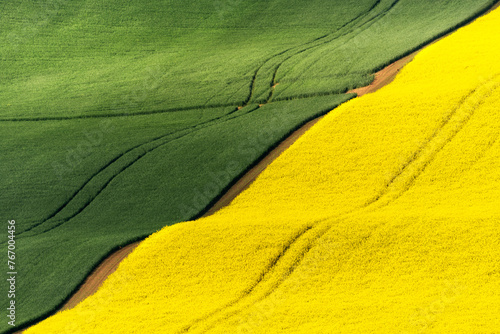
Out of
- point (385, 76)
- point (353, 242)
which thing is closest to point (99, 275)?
point (353, 242)

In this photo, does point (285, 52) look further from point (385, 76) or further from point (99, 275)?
point (99, 275)

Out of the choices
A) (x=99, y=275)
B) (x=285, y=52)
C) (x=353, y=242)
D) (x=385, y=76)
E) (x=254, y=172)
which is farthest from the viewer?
(x=285, y=52)

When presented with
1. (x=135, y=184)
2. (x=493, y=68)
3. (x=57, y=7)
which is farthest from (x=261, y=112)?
(x=57, y=7)

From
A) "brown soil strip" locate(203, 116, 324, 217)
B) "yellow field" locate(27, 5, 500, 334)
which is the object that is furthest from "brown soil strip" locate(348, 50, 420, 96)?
"brown soil strip" locate(203, 116, 324, 217)

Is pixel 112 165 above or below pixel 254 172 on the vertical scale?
above

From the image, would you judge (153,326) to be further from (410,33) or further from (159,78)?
(410,33)

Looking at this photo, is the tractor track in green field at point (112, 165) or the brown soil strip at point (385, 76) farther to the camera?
the brown soil strip at point (385, 76)

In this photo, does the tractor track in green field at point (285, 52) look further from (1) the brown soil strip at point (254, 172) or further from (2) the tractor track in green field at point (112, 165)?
(1) the brown soil strip at point (254, 172)

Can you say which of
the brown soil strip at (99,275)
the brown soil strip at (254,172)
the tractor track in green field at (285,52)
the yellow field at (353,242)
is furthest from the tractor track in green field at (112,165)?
the yellow field at (353,242)

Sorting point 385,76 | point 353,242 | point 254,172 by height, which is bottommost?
point 353,242
